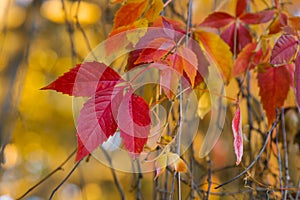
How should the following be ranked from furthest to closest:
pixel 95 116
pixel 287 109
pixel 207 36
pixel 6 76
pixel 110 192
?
pixel 110 192 → pixel 6 76 → pixel 287 109 → pixel 207 36 → pixel 95 116

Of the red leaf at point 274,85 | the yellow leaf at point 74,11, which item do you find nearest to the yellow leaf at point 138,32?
the red leaf at point 274,85

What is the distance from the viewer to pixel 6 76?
1586 mm

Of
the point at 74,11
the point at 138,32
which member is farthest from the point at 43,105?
the point at 138,32

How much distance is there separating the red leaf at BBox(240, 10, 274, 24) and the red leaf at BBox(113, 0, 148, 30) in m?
0.21

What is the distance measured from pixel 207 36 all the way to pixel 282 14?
150 mm

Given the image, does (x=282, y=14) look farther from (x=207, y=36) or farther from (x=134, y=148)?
(x=134, y=148)

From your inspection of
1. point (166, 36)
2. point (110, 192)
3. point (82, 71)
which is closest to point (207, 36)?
point (166, 36)

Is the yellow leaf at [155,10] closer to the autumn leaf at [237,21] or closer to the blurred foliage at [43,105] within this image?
the autumn leaf at [237,21]

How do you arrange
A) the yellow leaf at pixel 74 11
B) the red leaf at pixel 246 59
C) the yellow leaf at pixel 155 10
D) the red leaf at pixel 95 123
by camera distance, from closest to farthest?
the red leaf at pixel 95 123 → the yellow leaf at pixel 155 10 → the red leaf at pixel 246 59 → the yellow leaf at pixel 74 11

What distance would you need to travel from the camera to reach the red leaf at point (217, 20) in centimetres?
80

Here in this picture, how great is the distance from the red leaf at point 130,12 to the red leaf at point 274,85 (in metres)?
0.21

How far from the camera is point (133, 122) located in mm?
553

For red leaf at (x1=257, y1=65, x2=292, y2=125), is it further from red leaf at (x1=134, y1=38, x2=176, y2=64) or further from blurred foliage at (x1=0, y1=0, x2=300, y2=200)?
blurred foliage at (x1=0, y1=0, x2=300, y2=200)

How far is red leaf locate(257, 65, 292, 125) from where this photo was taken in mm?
718
